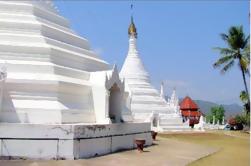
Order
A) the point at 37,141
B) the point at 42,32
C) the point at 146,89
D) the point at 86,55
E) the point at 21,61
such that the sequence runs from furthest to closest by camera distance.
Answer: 1. the point at 146,89
2. the point at 86,55
3. the point at 42,32
4. the point at 21,61
5. the point at 37,141

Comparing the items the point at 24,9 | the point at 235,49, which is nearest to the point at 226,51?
the point at 235,49

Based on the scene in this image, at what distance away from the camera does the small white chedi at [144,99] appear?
126 feet

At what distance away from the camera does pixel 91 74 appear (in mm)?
18812

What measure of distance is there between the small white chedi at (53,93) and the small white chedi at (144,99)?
55.9ft

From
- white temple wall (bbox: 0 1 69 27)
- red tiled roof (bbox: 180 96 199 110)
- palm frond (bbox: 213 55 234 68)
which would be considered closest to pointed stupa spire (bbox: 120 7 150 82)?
palm frond (bbox: 213 55 234 68)

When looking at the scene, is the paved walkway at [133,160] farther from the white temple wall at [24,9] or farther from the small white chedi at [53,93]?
the white temple wall at [24,9]

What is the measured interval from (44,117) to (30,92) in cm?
125

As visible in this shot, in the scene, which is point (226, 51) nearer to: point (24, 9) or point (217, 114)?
Answer: point (24, 9)

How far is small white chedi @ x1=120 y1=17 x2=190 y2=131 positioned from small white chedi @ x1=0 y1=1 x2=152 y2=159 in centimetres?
1705

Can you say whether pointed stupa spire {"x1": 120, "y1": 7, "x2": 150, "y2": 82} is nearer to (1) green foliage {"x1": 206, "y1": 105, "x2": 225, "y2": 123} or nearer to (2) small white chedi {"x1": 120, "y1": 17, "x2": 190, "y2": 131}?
(2) small white chedi {"x1": 120, "y1": 17, "x2": 190, "y2": 131}

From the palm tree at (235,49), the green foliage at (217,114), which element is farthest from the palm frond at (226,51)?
the green foliage at (217,114)

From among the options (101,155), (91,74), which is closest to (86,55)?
(91,74)

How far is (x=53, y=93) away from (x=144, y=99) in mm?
22970

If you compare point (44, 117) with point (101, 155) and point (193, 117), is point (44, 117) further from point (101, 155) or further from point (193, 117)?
point (193, 117)
